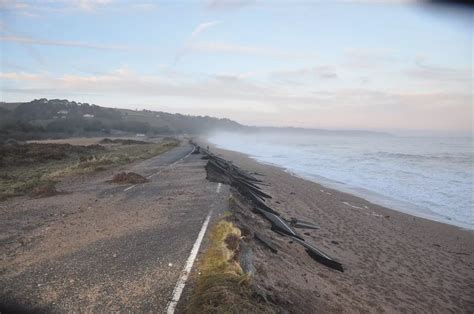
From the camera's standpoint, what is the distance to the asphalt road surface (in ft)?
17.6

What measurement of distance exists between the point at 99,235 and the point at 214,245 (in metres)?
2.52

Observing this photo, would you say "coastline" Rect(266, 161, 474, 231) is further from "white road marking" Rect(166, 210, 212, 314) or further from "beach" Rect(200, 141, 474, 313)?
"white road marking" Rect(166, 210, 212, 314)

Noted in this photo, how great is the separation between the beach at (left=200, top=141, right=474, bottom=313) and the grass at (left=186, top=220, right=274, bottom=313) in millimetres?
479

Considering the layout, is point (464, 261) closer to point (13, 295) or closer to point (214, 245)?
point (214, 245)

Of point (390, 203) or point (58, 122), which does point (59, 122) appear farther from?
point (390, 203)

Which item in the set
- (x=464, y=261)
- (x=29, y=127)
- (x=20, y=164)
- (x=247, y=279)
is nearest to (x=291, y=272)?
(x=247, y=279)

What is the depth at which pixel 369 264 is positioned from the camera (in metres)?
9.68

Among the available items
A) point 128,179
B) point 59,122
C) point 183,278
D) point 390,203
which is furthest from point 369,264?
point 59,122

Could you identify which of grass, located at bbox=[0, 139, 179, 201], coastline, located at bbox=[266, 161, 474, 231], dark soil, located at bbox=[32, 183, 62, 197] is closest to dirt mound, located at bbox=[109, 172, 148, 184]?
grass, located at bbox=[0, 139, 179, 201]

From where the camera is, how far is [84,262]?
22.1ft

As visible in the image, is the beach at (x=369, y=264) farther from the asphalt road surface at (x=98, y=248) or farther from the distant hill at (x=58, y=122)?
the distant hill at (x=58, y=122)

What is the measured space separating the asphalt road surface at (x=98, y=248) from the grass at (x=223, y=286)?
1.24 ft

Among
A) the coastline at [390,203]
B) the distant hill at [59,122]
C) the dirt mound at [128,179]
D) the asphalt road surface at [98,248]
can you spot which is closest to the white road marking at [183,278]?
the asphalt road surface at [98,248]

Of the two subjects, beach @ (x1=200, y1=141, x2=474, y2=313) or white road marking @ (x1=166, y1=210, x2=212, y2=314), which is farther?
Answer: beach @ (x1=200, y1=141, x2=474, y2=313)
